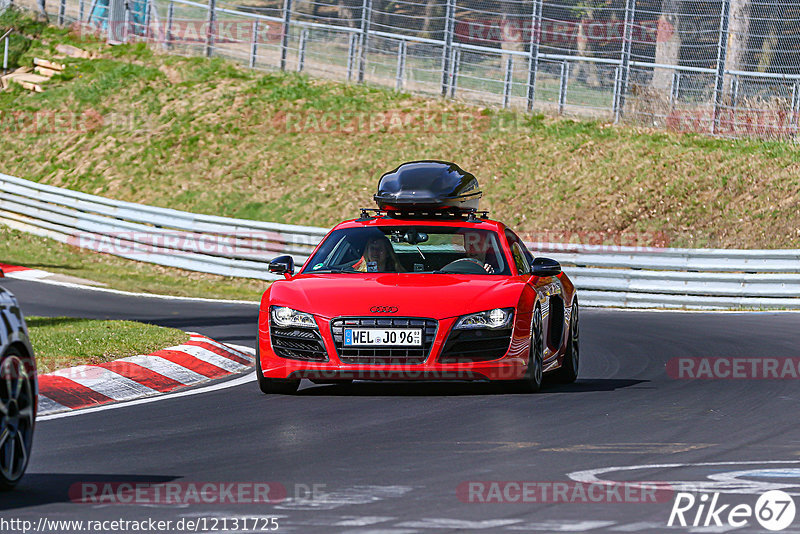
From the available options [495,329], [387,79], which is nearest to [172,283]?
[387,79]

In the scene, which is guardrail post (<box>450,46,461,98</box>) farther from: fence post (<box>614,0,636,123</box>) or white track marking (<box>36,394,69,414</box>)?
white track marking (<box>36,394,69,414</box>)

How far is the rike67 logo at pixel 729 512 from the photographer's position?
6.07 m

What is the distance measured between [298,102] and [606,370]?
23.3 m

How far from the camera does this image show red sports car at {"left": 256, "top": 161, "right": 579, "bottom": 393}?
417 inches

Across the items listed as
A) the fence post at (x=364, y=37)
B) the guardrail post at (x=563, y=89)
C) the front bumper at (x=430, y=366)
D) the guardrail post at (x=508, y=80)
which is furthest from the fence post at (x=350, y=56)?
the front bumper at (x=430, y=366)

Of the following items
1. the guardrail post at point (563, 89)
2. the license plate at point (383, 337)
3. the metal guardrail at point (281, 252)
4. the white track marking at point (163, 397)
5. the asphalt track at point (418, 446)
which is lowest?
the metal guardrail at point (281, 252)

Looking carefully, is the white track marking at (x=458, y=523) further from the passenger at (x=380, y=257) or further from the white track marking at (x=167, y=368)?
the white track marking at (x=167, y=368)

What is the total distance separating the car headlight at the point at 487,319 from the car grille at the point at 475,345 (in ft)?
0.12

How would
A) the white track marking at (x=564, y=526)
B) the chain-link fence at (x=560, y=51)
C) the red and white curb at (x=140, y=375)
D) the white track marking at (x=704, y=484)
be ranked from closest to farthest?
1. the white track marking at (x=564, y=526)
2. the white track marking at (x=704, y=484)
3. the red and white curb at (x=140, y=375)
4. the chain-link fence at (x=560, y=51)

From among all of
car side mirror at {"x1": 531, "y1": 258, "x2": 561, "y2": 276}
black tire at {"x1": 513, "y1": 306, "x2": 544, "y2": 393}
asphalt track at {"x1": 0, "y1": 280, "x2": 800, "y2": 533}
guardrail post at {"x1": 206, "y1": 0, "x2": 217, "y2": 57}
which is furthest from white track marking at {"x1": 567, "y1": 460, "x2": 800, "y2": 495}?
guardrail post at {"x1": 206, "y1": 0, "x2": 217, "y2": 57}

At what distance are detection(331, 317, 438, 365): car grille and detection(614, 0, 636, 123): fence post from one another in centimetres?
2139

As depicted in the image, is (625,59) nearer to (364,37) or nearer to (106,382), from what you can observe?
(364,37)

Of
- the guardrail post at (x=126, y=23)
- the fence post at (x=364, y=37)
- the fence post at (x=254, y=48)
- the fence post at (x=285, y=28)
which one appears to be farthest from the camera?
the guardrail post at (x=126, y=23)

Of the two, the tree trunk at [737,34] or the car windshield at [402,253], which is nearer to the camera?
the car windshield at [402,253]
